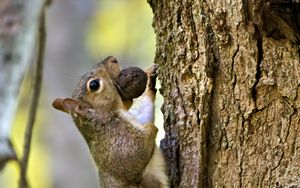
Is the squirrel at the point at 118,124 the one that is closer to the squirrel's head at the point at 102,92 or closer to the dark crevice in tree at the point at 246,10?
the squirrel's head at the point at 102,92

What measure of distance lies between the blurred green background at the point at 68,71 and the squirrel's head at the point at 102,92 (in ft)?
12.5

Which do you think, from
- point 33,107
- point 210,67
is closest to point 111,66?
point 33,107

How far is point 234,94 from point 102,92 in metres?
0.63

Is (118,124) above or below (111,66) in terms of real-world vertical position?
below

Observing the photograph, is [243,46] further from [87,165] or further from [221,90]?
[87,165]

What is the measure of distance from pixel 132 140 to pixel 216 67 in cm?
42

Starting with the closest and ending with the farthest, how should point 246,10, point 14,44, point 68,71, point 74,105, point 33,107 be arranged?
point 246,10 < point 74,105 < point 33,107 < point 14,44 < point 68,71

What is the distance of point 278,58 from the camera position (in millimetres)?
2145

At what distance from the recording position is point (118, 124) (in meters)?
2.57

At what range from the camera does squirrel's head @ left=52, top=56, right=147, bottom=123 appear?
2617 millimetres

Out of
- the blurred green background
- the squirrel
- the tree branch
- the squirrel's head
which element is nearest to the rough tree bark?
the squirrel

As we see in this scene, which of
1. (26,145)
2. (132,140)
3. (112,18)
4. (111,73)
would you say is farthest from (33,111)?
(112,18)

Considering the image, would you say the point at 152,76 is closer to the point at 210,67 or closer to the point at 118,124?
the point at 118,124

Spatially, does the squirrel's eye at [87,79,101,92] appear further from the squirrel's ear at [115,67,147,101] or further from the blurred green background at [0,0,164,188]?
the blurred green background at [0,0,164,188]
